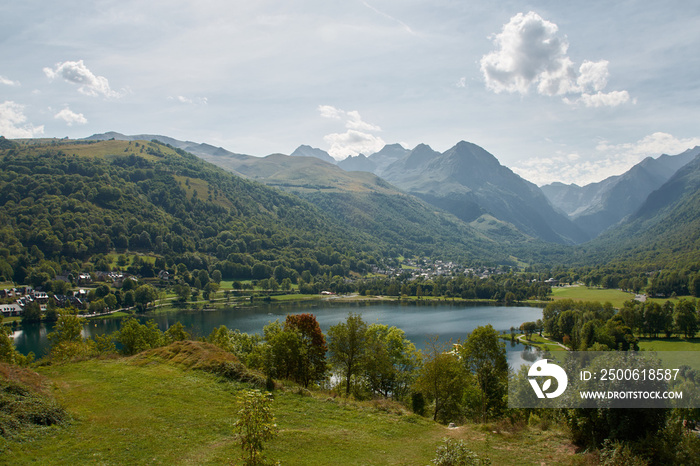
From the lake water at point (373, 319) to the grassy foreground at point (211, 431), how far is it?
5538 cm

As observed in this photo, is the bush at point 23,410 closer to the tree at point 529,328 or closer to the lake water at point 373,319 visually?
the lake water at point 373,319

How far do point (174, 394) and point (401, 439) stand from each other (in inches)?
510

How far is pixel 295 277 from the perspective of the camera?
19675cm

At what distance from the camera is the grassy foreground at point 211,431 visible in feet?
53.8

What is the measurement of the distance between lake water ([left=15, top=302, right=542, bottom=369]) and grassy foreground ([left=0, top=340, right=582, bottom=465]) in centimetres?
5538

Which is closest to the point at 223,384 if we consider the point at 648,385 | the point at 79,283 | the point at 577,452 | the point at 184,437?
the point at 184,437

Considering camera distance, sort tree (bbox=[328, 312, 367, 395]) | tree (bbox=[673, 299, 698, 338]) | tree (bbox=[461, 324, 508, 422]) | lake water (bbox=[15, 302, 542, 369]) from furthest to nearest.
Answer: lake water (bbox=[15, 302, 542, 369]) → tree (bbox=[673, 299, 698, 338]) → tree (bbox=[328, 312, 367, 395]) → tree (bbox=[461, 324, 508, 422])

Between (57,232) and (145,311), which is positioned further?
(57,232)

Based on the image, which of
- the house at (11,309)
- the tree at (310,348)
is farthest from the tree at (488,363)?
the house at (11,309)

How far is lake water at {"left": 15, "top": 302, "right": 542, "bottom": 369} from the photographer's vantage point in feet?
290

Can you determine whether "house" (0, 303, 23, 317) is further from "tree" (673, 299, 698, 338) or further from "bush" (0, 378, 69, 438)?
"tree" (673, 299, 698, 338)

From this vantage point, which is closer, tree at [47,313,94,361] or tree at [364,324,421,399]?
tree at [364,324,421,399]

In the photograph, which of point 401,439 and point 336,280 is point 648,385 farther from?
point 336,280

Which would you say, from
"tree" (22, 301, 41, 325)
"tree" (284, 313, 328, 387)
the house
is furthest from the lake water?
"tree" (284, 313, 328, 387)
